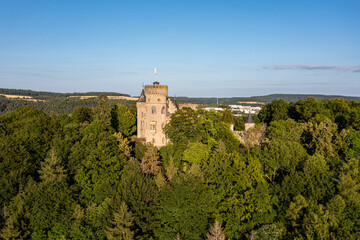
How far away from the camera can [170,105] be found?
56188mm

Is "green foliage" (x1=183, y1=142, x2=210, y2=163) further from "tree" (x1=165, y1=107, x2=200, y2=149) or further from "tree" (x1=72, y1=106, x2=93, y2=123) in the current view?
"tree" (x1=72, y1=106, x2=93, y2=123)

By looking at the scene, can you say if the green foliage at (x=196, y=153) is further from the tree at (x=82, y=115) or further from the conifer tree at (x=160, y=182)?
the tree at (x=82, y=115)

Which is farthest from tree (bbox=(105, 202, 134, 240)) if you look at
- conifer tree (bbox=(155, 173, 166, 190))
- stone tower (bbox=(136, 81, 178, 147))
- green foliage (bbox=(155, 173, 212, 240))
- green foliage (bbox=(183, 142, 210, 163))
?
stone tower (bbox=(136, 81, 178, 147))

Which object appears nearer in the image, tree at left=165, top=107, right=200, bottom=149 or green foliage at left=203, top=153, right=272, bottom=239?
green foliage at left=203, top=153, right=272, bottom=239

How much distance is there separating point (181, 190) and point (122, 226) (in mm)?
6839

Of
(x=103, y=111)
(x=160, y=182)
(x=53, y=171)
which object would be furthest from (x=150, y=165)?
(x=103, y=111)

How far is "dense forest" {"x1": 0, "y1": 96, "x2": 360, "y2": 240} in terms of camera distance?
30797mm

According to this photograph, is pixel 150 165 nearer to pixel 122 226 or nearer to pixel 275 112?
pixel 122 226

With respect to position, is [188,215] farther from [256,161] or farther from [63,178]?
[63,178]

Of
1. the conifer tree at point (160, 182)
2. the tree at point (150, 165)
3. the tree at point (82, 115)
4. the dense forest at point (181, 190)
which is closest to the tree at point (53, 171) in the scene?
the dense forest at point (181, 190)

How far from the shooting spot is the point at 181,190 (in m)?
32.4

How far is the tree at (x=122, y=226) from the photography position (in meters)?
28.9

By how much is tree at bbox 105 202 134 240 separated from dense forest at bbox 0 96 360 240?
96 millimetres

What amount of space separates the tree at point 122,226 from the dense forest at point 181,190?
10 centimetres
